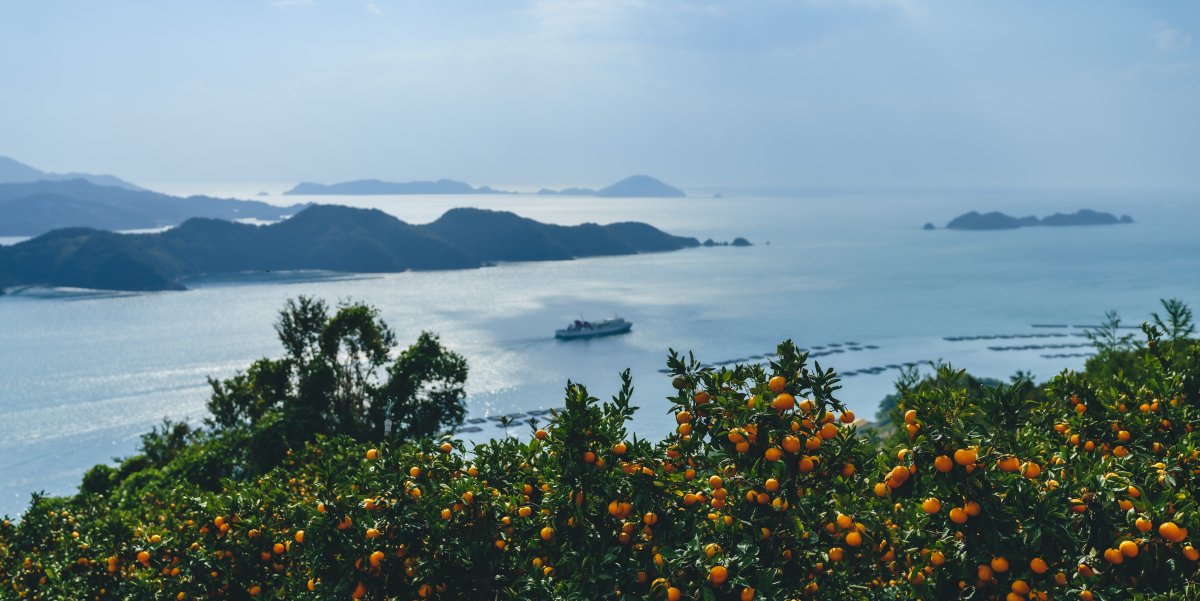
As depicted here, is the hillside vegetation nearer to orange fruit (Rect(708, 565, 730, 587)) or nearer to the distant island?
orange fruit (Rect(708, 565, 730, 587))

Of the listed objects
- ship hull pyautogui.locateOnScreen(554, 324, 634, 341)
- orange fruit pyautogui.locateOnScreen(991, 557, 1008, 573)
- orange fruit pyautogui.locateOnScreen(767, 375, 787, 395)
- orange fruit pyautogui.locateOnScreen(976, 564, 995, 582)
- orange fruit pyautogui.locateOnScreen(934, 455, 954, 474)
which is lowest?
ship hull pyautogui.locateOnScreen(554, 324, 634, 341)

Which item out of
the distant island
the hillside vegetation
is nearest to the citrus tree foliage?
the hillside vegetation

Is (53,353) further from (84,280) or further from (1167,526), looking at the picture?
(1167,526)

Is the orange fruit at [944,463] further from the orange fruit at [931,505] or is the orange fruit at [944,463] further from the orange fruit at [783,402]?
the orange fruit at [783,402]

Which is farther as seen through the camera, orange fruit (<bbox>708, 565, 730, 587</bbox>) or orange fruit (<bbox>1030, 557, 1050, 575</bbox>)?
orange fruit (<bbox>708, 565, 730, 587</bbox>)

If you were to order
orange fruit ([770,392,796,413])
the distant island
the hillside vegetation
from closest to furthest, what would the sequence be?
1. the hillside vegetation
2. orange fruit ([770,392,796,413])
3. the distant island

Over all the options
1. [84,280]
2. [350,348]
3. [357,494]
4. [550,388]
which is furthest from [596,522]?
[84,280]
